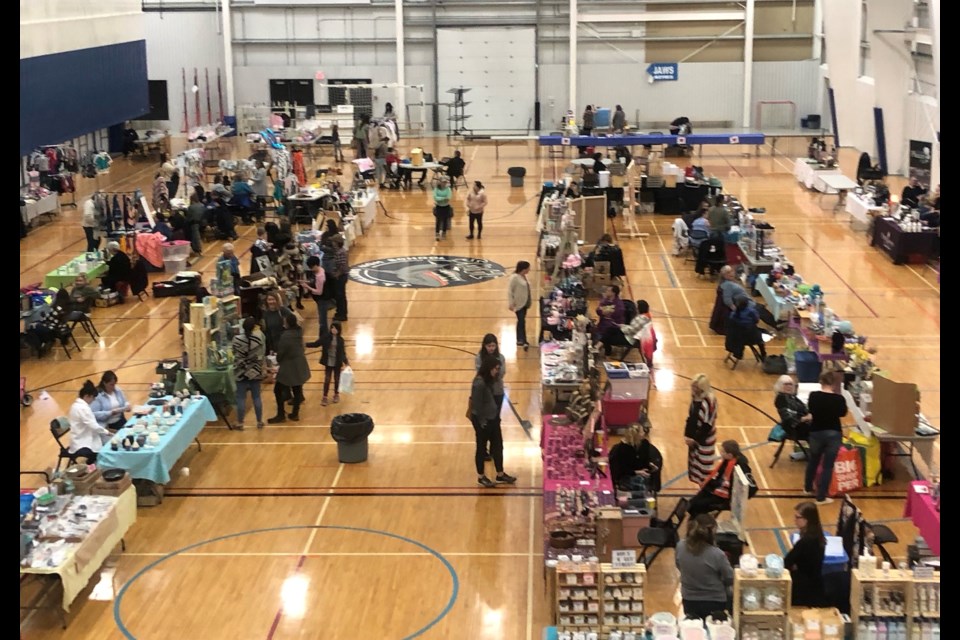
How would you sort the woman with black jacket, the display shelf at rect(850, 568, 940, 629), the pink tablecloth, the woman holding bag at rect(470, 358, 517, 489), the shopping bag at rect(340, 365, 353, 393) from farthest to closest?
the shopping bag at rect(340, 365, 353, 393)
the woman with black jacket
the woman holding bag at rect(470, 358, 517, 489)
the pink tablecloth
the display shelf at rect(850, 568, 940, 629)

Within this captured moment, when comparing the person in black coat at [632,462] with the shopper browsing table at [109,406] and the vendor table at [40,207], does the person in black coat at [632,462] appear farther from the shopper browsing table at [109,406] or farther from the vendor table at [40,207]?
the vendor table at [40,207]

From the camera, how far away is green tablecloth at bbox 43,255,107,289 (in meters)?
21.1

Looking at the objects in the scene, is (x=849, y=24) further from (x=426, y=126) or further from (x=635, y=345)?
(x=635, y=345)

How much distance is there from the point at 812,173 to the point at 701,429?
2159cm

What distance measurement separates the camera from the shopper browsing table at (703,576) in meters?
9.30

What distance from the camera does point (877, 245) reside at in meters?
25.2

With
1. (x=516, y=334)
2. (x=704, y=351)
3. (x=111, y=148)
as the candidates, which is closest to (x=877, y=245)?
(x=704, y=351)

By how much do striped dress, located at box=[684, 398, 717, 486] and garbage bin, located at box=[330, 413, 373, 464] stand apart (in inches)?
150

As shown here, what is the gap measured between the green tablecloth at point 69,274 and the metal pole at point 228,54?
25683mm

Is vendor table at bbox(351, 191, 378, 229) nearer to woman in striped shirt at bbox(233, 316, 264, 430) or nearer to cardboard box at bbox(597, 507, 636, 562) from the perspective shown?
woman in striped shirt at bbox(233, 316, 264, 430)

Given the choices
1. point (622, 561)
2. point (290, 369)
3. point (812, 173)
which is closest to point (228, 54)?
point (812, 173)

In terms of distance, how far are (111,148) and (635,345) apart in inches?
1190

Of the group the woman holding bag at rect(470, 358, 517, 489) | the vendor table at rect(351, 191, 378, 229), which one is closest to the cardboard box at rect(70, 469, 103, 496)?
the woman holding bag at rect(470, 358, 517, 489)

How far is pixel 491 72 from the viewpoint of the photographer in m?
45.8
